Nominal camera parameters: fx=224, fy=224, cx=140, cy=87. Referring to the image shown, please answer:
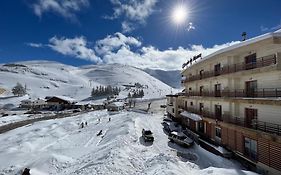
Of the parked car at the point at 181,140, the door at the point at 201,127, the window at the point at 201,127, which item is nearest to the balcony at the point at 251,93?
the door at the point at 201,127

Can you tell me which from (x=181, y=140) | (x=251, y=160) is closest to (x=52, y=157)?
(x=181, y=140)

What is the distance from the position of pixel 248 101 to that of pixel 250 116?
2.03m

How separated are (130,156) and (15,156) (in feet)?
53.1

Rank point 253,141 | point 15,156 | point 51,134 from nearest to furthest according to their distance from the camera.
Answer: point 253,141
point 15,156
point 51,134

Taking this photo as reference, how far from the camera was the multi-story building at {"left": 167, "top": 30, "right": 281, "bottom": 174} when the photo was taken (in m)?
19.5

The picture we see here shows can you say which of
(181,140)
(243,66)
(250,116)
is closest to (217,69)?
(243,66)

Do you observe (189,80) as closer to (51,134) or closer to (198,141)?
(198,141)

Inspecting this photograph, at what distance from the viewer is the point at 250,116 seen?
23.2m

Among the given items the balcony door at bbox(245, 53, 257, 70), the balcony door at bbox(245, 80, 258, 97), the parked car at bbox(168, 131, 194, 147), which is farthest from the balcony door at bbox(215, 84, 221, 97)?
the parked car at bbox(168, 131, 194, 147)

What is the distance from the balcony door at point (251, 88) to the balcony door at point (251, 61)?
163 cm

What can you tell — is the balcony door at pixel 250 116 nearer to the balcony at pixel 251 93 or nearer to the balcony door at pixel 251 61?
the balcony at pixel 251 93

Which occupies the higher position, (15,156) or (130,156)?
(130,156)

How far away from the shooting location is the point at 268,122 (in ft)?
67.2

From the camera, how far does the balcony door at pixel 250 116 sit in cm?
2244
